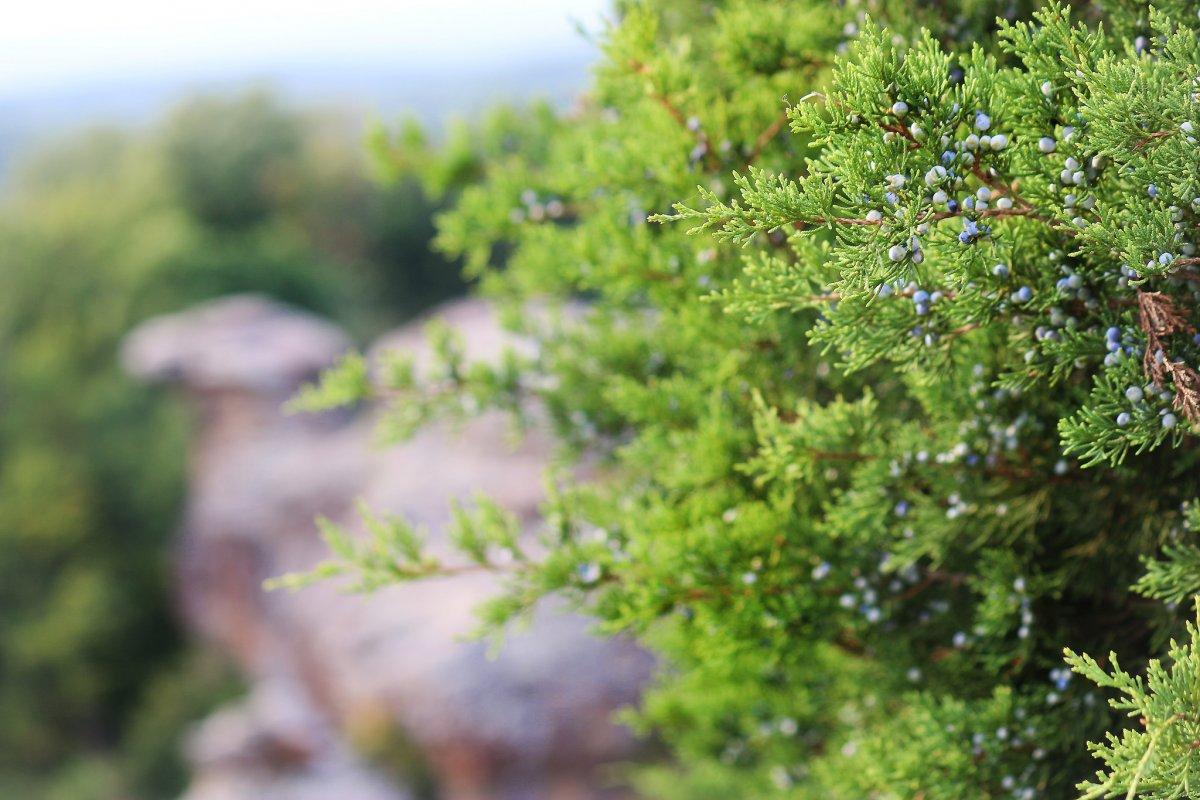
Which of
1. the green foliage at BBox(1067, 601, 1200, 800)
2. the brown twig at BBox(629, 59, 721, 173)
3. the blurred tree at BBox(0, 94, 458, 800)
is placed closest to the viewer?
the green foliage at BBox(1067, 601, 1200, 800)

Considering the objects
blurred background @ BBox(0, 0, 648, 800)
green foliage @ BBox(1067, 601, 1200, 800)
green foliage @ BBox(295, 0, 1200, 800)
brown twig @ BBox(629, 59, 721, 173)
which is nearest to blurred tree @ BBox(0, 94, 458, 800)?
blurred background @ BBox(0, 0, 648, 800)

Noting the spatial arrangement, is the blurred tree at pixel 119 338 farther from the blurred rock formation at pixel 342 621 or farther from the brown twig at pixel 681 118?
the brown twig at pixel 681 118

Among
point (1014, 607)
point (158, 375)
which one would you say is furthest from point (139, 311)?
point (1014, 607)

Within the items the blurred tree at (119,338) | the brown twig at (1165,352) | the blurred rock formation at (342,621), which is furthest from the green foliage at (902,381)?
the blurred tree at (119,338)

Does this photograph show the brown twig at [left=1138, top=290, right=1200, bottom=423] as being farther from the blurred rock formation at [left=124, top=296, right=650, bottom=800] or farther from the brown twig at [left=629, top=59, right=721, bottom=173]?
the blurred rock formation at [left=124, top=296, right=650, bottom=800]

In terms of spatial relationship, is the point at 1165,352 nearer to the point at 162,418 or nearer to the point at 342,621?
the point at 342,621

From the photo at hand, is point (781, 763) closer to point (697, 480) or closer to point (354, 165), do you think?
point (697, 480)

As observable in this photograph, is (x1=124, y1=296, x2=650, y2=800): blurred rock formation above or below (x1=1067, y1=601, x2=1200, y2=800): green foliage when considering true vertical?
below
